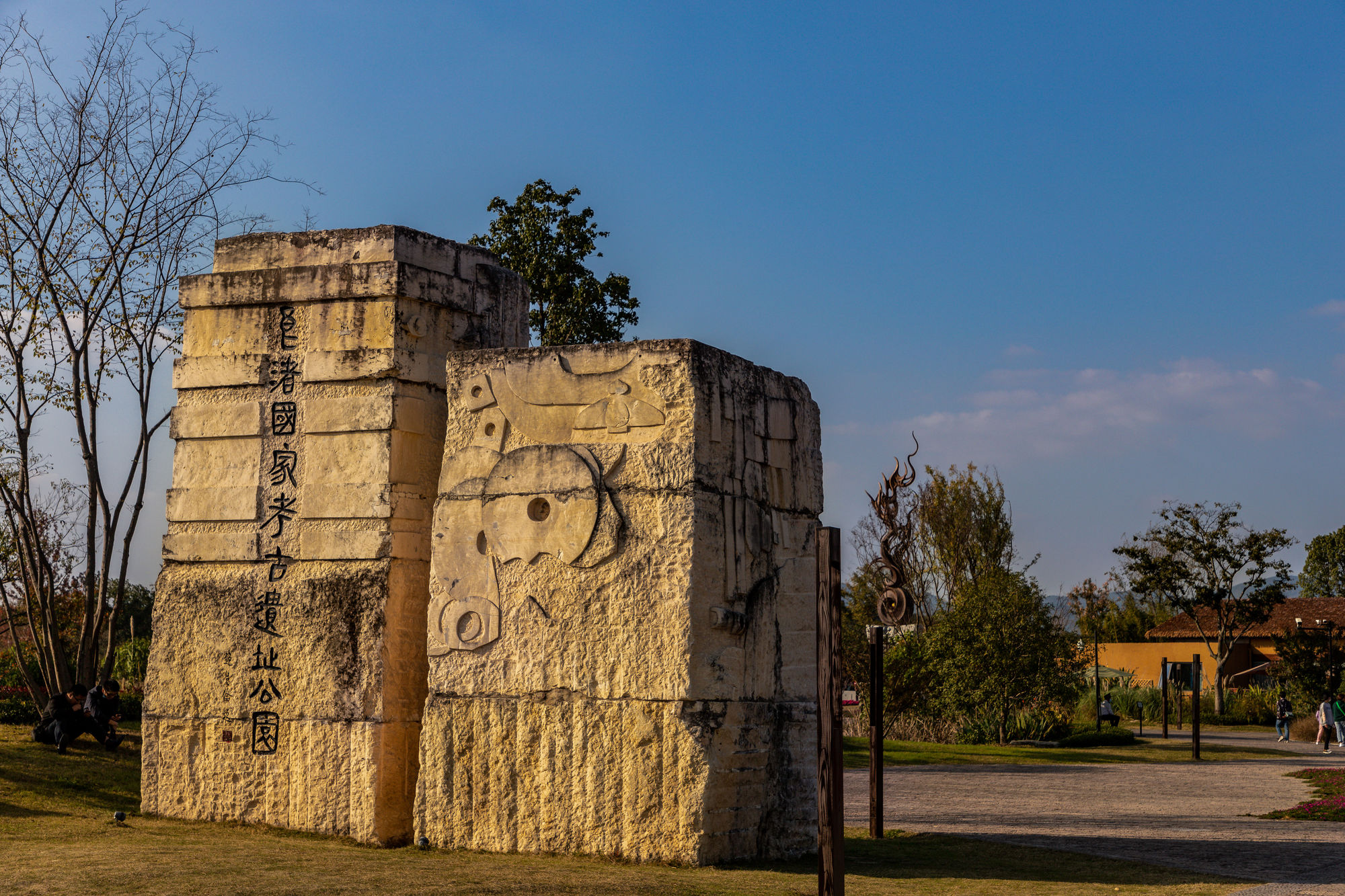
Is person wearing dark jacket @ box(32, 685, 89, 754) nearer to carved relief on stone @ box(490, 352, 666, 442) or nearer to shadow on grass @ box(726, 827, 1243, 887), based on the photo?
carved relief on stone @ box(490, 352, 666, 442)

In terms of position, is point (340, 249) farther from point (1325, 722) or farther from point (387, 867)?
point (1325, 722)

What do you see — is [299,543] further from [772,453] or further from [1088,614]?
[1088,614]

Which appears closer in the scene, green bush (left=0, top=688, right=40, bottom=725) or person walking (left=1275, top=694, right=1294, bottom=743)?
green bush (left=0, top=688, right=40, bottom=725)

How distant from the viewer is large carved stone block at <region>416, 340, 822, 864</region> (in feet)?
23.9

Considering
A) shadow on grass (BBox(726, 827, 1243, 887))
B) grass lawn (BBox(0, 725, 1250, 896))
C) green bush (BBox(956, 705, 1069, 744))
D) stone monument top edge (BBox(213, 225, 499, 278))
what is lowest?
green bush (BBox(956, 705, 1069, 744))

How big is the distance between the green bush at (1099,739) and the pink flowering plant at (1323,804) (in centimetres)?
594

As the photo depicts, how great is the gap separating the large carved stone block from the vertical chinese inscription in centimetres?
130

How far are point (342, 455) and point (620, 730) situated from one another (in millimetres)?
2860

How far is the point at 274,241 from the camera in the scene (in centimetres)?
909

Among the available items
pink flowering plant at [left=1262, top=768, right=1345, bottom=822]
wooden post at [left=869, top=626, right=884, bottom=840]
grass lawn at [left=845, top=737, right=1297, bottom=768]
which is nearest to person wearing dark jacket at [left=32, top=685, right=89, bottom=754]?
wooden post at [left=869, top=626, right=884, bottom=840]

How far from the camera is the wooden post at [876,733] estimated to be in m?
9.14

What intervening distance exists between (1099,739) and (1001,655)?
252 cm

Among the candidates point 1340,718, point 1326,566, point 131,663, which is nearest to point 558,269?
point 131,663

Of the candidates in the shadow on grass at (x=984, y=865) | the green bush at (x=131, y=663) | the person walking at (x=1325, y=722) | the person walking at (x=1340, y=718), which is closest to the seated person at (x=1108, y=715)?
the person walking at (x=1325, y=722)
